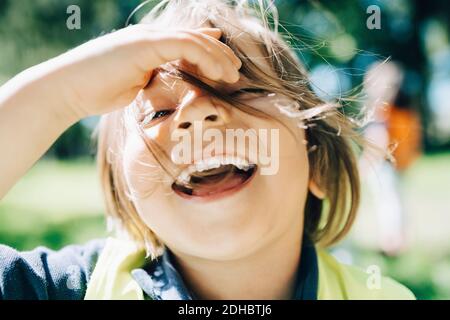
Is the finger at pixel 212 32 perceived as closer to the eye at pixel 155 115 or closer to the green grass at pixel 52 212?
the eye at pixel 155 115

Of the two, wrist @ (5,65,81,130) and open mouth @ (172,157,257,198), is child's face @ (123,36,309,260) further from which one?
wrist @ (5,65,81,130)

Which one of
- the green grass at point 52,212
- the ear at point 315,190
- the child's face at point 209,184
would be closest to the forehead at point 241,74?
the child's face at point 209,184

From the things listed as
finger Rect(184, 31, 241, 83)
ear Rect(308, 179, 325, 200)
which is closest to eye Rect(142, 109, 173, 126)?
finger Rect(184, 31, 241, 83)

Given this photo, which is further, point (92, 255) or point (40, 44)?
point (40, 44)

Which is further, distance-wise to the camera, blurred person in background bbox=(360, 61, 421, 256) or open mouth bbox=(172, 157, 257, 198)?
blurred person in background bbox=(360, 61, 421, 256)

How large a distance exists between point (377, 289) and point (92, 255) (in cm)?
50

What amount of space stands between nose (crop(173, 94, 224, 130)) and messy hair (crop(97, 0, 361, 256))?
0.07 feet

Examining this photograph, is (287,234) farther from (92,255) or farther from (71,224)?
(71,224)

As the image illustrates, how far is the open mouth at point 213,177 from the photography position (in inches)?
35.2

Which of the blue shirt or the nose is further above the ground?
the nose

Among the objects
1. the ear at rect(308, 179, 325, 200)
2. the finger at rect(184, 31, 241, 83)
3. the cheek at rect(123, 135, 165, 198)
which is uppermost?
the finger at rect(184, 31, 241, 83)

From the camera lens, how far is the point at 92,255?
1013 mm

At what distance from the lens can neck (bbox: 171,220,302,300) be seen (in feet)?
3.13
